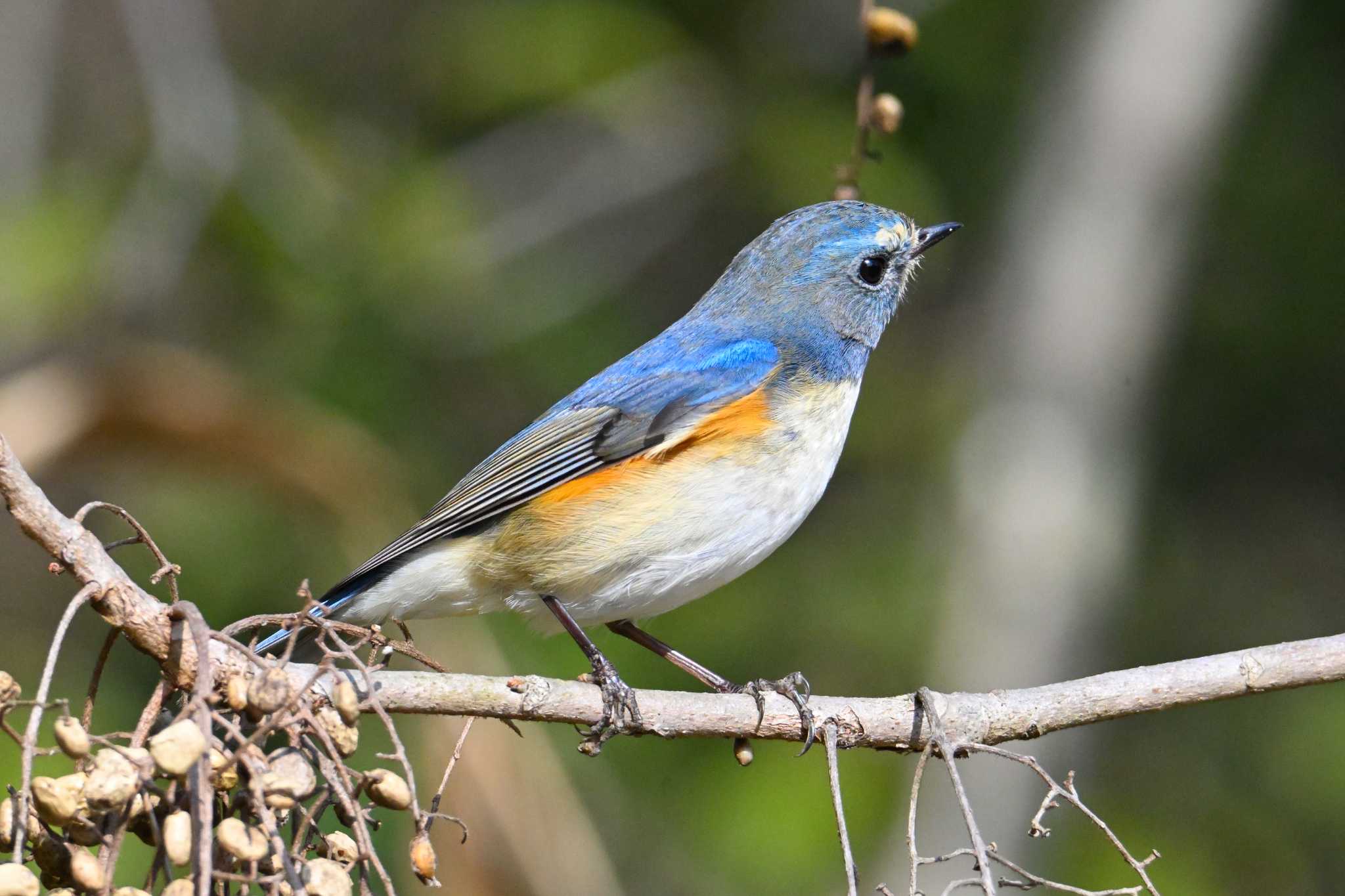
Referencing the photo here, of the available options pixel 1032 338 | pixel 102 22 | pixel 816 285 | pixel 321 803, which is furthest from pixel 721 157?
pixel 321 803

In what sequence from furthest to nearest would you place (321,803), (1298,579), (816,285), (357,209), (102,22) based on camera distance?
(102,22)
(1298,579)
(357,209)
(816,285)
(321,803)

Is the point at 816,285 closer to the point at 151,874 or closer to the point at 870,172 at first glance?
the point at 870,172

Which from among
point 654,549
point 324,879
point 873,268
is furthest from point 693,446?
point 324,879

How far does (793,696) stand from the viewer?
10.1 feet

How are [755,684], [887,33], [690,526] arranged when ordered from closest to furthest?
[755,684] < [887,33] < [690,526]

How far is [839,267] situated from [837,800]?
2.47 metres

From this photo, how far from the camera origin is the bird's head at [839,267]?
4.39 meters

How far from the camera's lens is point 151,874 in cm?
191

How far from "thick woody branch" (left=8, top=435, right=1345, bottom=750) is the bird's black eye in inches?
71.1

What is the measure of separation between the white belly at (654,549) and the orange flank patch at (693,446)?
0.05 m

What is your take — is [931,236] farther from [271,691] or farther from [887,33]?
[271,691]

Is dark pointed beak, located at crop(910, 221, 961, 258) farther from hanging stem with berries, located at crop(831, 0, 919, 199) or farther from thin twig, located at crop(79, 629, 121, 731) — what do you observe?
thin twig, located at crop(79, 629, 121, 731)

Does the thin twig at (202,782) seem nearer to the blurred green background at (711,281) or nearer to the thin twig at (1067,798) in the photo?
the thin twig at (1067,798)

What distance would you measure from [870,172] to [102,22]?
5.22 metres
